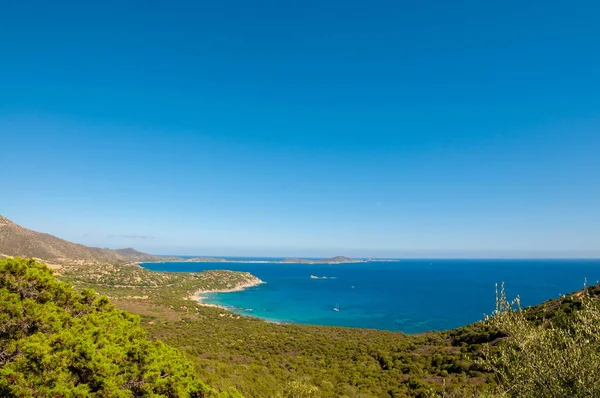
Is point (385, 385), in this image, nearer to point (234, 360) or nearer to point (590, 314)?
point (234, 360)

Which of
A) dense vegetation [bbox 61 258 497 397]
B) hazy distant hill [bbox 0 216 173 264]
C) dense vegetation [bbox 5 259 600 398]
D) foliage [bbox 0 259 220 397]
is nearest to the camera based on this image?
dense vegetation [bbox 5 259 600 398]

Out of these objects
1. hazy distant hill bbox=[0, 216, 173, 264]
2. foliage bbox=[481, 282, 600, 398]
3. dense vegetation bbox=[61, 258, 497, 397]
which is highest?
foliage bbox=[481, 282, 600, 398]

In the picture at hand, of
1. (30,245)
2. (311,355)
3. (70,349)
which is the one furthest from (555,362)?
(30,245)

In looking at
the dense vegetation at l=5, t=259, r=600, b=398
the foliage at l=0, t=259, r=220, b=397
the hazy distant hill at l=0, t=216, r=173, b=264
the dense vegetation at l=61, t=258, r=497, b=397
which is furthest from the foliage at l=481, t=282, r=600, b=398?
the hazy distant hill at l=0, t=216, r=173, b=264

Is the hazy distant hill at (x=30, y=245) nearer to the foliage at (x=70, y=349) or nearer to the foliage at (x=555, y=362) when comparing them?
the foliage at (x=70, y=349)

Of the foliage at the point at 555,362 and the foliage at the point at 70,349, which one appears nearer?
the foliage at the point at 555,362

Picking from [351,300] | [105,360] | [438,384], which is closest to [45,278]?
[105,360]

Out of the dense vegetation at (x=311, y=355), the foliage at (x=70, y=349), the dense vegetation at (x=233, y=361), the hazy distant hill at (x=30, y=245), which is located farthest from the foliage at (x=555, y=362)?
the hazy distant hill at (x=30, y=245)

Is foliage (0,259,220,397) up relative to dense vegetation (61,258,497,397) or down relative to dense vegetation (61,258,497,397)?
up

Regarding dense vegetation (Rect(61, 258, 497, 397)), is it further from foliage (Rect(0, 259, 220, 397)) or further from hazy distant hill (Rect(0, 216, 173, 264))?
hazy distant hill (Rect(0, 216, 173, 264))
